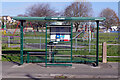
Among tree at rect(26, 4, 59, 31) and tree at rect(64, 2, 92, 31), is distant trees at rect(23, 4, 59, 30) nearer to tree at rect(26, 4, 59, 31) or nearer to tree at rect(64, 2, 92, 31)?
tree at rect(26, 4, 59, 31)

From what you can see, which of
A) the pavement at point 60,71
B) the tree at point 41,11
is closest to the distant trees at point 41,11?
the tree at point 41,11

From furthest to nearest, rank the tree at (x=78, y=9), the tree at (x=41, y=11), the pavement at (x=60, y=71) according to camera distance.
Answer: the tree at (x=41, y=11) < the tree at (x=78, y=9) < the pavement at (x=60, y=71)

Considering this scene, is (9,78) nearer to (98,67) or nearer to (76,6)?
(98,67)

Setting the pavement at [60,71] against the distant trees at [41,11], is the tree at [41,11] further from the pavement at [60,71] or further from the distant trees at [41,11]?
the pavement at [60,71]

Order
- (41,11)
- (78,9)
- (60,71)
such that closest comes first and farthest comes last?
(60,71) < (78,9) < (41,11)

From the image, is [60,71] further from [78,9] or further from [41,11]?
[41,11]

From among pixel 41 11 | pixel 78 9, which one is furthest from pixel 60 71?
pixel 41 11

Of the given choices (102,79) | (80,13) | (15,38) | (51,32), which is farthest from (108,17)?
(102,79)

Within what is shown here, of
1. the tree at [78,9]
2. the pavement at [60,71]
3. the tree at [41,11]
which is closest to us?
the pavement at [60,71]

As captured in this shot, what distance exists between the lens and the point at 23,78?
805 centimetres

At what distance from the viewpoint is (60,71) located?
898 cm

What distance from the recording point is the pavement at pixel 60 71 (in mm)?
8273

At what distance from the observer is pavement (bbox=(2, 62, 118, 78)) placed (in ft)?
27.1

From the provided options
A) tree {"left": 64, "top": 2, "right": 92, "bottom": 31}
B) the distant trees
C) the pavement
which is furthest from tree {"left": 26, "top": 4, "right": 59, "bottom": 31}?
the pavement
